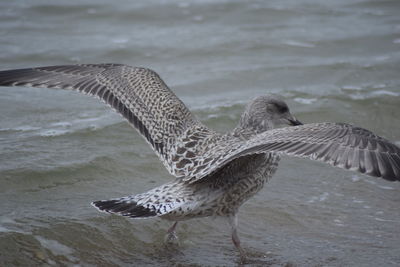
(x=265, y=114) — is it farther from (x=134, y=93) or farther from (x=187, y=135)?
(x=134, y=93)

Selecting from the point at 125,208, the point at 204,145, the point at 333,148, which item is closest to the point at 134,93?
the point at 204,145

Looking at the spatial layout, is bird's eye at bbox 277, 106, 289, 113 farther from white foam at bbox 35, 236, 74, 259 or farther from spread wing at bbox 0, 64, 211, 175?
white foam at bbox 35, 236, 74, 259

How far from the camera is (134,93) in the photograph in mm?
5207

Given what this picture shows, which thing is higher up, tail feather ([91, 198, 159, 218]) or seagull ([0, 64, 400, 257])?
seagull ([0, 64, 400, 257])

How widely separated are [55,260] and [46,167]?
1.63 metres

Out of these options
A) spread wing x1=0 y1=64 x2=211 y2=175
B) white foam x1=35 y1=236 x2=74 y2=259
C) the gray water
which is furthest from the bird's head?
white foam x1=35 y1=236 x2=74 y2=259

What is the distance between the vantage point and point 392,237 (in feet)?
16.1

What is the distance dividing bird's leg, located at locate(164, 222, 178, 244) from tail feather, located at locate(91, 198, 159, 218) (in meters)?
0.62

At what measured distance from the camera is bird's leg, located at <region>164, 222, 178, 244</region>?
4.71 meters

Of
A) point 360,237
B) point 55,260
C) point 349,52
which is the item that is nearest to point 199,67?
point 349,52

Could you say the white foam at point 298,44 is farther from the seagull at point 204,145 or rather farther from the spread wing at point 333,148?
the spread wing at point 333,148

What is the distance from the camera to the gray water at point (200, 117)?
465 centimetres

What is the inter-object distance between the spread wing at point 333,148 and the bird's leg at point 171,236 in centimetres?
68

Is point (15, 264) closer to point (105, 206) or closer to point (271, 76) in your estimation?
point (105, 206)
